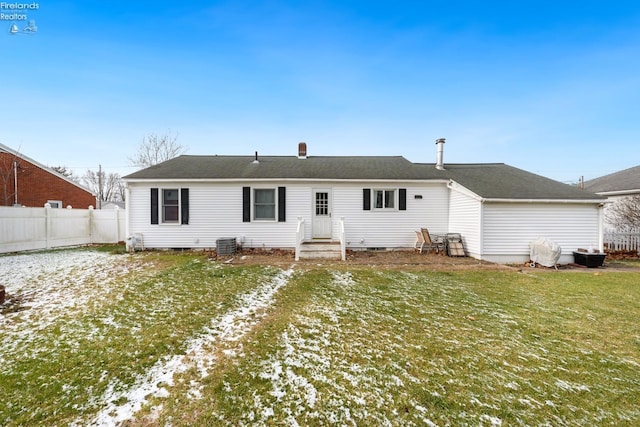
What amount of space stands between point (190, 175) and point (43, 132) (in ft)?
51.6

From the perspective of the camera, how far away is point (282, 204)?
1072 centimetres

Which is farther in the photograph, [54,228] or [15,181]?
[15,181]

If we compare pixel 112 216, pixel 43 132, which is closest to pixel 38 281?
pixel 112 216

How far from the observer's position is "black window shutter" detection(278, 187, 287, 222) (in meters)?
10.7

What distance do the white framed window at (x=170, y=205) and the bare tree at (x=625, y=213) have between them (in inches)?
850

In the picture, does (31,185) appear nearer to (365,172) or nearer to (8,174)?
(8,174)

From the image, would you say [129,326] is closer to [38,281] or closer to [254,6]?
[38,281]

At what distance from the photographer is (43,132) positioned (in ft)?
57.0

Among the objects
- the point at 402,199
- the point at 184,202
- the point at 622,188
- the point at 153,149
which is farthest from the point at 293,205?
the point at 153,149

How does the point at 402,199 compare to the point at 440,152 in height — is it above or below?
below

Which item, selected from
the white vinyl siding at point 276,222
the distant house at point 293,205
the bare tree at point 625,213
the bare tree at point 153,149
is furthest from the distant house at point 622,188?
the bare tree at point 153,149

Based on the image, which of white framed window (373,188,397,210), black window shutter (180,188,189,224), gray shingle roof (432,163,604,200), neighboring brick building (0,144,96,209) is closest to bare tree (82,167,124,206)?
neighboring brick building (0,144,96,209)

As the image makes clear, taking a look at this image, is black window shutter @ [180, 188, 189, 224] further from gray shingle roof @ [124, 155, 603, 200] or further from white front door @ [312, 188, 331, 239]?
white front door @ [312, 188, 331, 239]

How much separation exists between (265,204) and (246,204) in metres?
0.79
